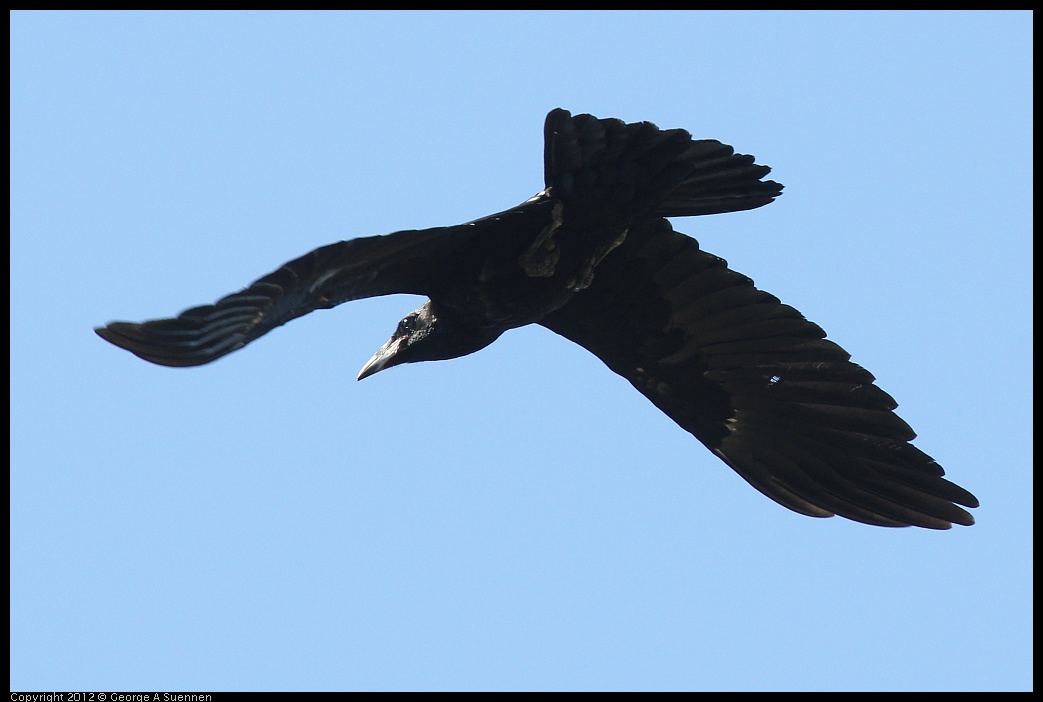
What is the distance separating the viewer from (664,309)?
912cm

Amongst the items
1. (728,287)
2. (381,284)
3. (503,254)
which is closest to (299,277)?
(381,284)

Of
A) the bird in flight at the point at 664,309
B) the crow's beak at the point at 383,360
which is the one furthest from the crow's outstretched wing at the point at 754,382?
the crow's beak at the point at 383,360

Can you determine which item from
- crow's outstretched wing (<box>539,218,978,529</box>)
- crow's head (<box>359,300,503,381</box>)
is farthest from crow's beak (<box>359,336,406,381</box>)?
crow's outstretched wing (<box>539,218,978,529</box>)

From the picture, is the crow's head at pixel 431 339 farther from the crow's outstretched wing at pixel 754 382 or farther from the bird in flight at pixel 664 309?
the crow's outstretched wing at pixel 754 382

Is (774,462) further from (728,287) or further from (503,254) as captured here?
(503,254)

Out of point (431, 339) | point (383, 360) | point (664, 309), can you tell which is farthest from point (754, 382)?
point (383, 360)

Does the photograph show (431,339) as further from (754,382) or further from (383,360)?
(754,382)

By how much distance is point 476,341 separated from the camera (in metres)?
8.52

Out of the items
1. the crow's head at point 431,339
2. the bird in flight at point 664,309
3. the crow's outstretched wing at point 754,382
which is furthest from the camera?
the crow's outstretched wing at point 754,382

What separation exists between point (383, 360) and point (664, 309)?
1.80 m

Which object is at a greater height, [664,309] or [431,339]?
[664,309]

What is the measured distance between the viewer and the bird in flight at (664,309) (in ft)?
25.2

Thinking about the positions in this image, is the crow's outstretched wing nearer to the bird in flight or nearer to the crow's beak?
the bird in flight
